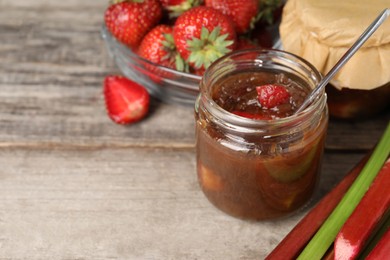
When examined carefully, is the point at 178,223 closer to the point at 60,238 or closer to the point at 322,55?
the point at 60,238

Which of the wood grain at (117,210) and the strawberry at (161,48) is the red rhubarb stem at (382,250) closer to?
the wood grain at (117,210)

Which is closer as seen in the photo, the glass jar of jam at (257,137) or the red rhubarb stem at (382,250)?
the red rhubarb stem at (382,250)

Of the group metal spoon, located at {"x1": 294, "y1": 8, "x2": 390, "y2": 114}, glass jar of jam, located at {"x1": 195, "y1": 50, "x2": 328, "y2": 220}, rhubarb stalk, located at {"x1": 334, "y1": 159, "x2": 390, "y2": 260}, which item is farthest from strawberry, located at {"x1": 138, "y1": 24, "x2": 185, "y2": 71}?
rhubarb stalk, located at {"x1": 334, "y1": 159, "x2": 390, "y2": 260}

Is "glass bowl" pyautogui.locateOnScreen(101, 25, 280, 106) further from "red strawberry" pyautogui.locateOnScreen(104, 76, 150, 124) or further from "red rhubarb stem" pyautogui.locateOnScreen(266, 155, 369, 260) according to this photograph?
"red rhubarb stem" pyautogui.locateOnScreen(266, 155, 369, 260)

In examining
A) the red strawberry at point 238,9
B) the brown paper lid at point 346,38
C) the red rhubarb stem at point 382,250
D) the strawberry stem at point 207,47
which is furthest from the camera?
the red strawberry at point 238,9

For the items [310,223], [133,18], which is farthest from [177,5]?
[310,223]

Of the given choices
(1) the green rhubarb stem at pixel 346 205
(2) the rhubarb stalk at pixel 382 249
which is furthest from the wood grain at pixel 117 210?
(2) the rhubarb stalk at pixel 382 249
